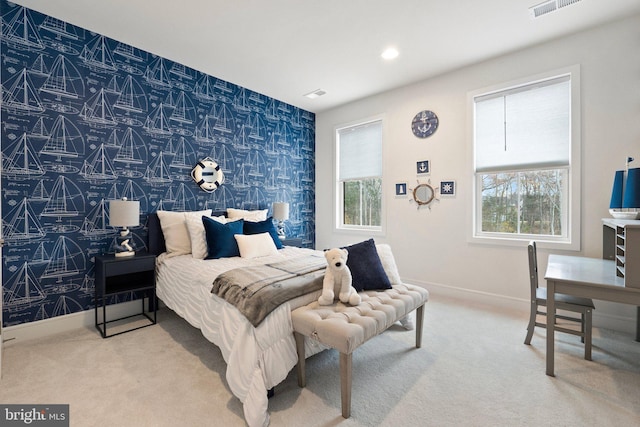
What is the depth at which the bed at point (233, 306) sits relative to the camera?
161 cm

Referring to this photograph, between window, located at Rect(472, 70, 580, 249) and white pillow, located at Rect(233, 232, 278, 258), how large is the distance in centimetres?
248

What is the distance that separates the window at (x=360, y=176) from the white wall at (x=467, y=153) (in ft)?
0.59

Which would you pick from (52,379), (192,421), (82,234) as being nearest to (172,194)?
(82,234)

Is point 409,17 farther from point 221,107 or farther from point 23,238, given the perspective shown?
point 23,238

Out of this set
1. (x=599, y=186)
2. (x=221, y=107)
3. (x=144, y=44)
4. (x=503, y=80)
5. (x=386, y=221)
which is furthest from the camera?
(x=386, y=221)

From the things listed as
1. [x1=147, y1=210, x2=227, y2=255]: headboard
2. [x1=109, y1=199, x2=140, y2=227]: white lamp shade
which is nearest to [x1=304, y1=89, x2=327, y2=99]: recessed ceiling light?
[x1=147, y1=210, x2=227, y2=255]: headboard

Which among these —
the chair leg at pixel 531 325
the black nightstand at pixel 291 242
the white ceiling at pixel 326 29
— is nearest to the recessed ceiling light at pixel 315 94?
the white ceiling at pixel 326 29

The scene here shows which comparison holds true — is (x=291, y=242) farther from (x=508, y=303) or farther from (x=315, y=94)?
(x=508, y=303)

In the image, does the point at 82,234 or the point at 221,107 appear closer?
the point at 82,234

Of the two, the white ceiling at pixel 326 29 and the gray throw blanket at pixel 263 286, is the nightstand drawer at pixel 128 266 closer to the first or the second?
the gray throw blanket at pixel 263 286

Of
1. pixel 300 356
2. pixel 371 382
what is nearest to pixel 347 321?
pixel 300 356

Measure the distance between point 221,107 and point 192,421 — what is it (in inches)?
136

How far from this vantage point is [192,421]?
152 centimetres

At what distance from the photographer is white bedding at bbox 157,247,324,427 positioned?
154cm
